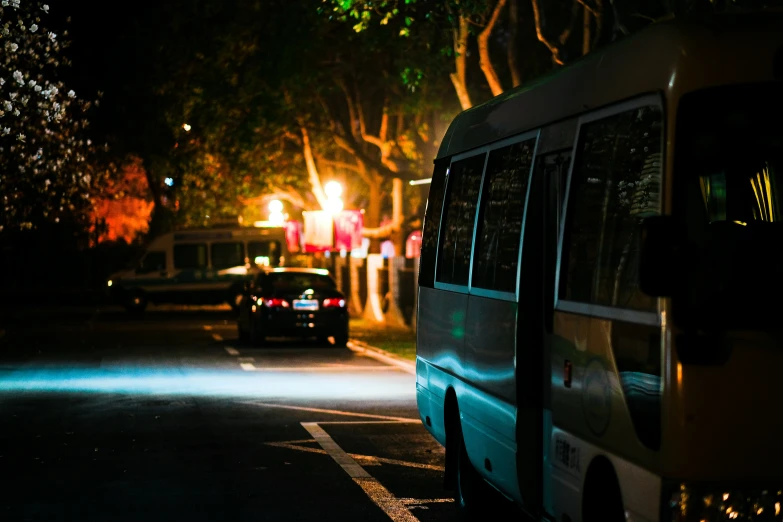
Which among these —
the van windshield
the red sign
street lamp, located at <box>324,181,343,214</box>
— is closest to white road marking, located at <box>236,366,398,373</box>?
the van windshield

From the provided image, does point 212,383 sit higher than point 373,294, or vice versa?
point 373,294

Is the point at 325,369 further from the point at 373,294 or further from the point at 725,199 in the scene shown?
the point at 373,294

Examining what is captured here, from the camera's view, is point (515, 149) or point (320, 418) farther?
point (320, 418)

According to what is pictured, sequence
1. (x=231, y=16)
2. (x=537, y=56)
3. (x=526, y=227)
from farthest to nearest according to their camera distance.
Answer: (x=231, y=16)
(x=537, y=56)
(x=526, y=227)

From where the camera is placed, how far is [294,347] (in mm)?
27766

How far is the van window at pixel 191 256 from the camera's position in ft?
149

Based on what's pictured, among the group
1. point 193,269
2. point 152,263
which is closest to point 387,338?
point 193,269

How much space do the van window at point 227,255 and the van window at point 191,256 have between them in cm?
31

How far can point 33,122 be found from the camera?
1293 inches

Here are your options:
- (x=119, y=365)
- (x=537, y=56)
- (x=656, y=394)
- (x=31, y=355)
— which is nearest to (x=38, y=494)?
(x=656, y=394)

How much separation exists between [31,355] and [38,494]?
16.0m

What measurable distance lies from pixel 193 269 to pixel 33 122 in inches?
522

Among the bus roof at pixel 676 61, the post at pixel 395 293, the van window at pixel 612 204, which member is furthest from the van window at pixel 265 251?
the van window at pixel 612 204

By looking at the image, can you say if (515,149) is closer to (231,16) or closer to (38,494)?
(38,494)
